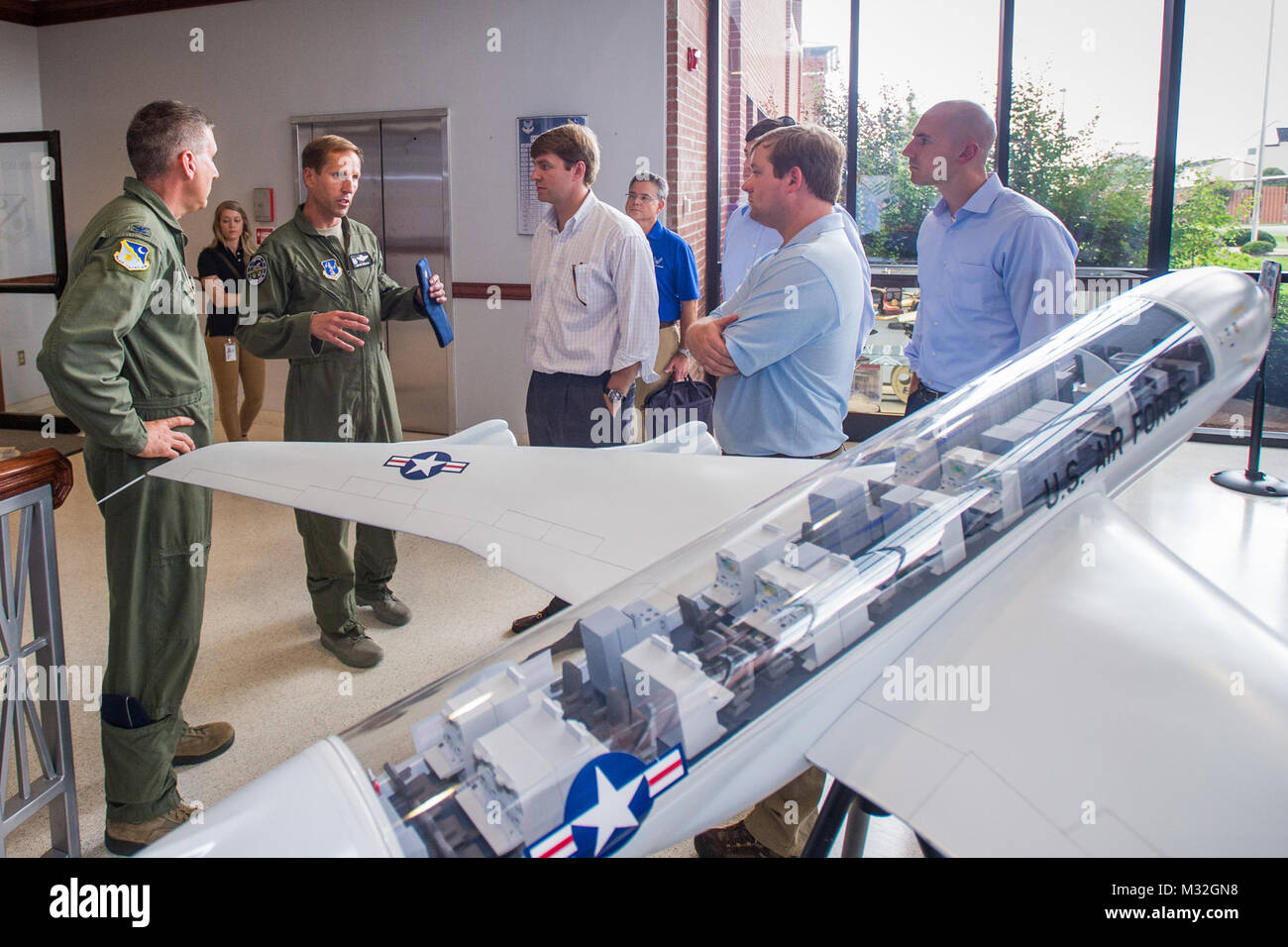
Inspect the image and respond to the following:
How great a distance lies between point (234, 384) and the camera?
234 inches

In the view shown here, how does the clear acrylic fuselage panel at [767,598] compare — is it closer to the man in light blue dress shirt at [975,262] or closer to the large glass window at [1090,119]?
the man in light blue dress shirt at [975,262]

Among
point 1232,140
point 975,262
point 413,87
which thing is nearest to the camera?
point 975,262

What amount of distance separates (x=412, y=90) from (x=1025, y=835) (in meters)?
6.39

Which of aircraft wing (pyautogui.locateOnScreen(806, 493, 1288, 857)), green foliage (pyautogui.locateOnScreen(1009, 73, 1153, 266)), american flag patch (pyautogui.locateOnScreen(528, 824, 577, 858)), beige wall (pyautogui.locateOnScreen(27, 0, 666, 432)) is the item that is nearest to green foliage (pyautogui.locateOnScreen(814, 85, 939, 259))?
green foliage (pyautogui.locateOnScreen(1009, 73, 1153, 266))

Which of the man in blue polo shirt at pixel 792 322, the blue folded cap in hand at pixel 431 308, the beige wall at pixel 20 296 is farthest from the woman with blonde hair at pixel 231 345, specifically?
the man in blue polo shirt at pixel 792 322

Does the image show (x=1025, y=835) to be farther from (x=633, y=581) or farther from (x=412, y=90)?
(x=412, y=90)

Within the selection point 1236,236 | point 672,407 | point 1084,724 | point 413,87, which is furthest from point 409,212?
point 1084,724

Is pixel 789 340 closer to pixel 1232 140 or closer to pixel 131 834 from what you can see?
pixel 131 834

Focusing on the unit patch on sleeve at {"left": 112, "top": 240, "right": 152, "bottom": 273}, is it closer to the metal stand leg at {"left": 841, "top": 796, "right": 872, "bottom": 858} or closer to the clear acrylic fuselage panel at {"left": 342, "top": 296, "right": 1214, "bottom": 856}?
the clear acrylic fuselage panel at {"left": 342, "top": 296, "right": 1214, "bottom": 856}

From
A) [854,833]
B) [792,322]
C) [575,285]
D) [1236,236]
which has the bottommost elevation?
[854,833]

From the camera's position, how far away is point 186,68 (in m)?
6.79

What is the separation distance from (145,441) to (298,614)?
1.68 metres

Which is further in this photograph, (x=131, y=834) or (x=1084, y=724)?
(x=131, y=834)

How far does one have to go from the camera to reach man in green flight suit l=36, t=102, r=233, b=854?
2.10m
